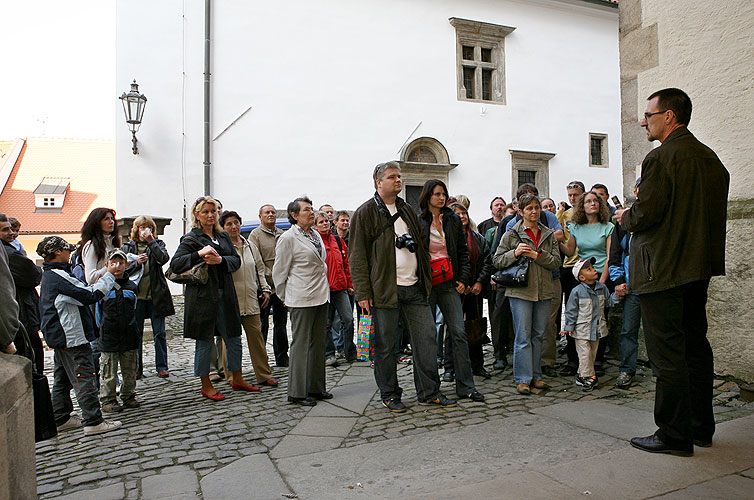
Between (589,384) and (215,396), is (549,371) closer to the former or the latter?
(589,384)

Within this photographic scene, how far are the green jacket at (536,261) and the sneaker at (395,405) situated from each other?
1430 millimetres

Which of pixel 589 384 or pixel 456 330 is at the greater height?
pixel 456 330

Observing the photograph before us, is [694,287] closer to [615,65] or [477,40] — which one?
[477,40]

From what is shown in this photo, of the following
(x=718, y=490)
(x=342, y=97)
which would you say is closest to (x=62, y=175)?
(x=342, y=97)

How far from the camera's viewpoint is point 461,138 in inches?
674

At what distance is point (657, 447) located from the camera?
11.3 ft

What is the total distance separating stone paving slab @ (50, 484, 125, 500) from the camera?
130 inches

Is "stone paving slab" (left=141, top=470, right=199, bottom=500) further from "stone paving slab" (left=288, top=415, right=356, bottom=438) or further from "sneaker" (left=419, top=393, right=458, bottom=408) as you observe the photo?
"sneaker" (left=419, top=393, right=458, bottom=408)

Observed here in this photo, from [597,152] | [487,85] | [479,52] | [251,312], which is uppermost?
[479,52]

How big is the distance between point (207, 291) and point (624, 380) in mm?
3805

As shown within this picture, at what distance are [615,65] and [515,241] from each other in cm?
1601

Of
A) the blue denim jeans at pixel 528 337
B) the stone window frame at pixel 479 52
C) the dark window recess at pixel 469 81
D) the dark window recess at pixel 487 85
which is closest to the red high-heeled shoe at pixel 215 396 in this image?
the blue denim jeans at pixel 528 337

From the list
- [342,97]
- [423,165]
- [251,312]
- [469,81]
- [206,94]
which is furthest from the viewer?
[469,81]

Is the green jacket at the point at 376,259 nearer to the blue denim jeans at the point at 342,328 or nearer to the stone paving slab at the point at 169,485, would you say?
the stone paving slab at the point at 169,485
